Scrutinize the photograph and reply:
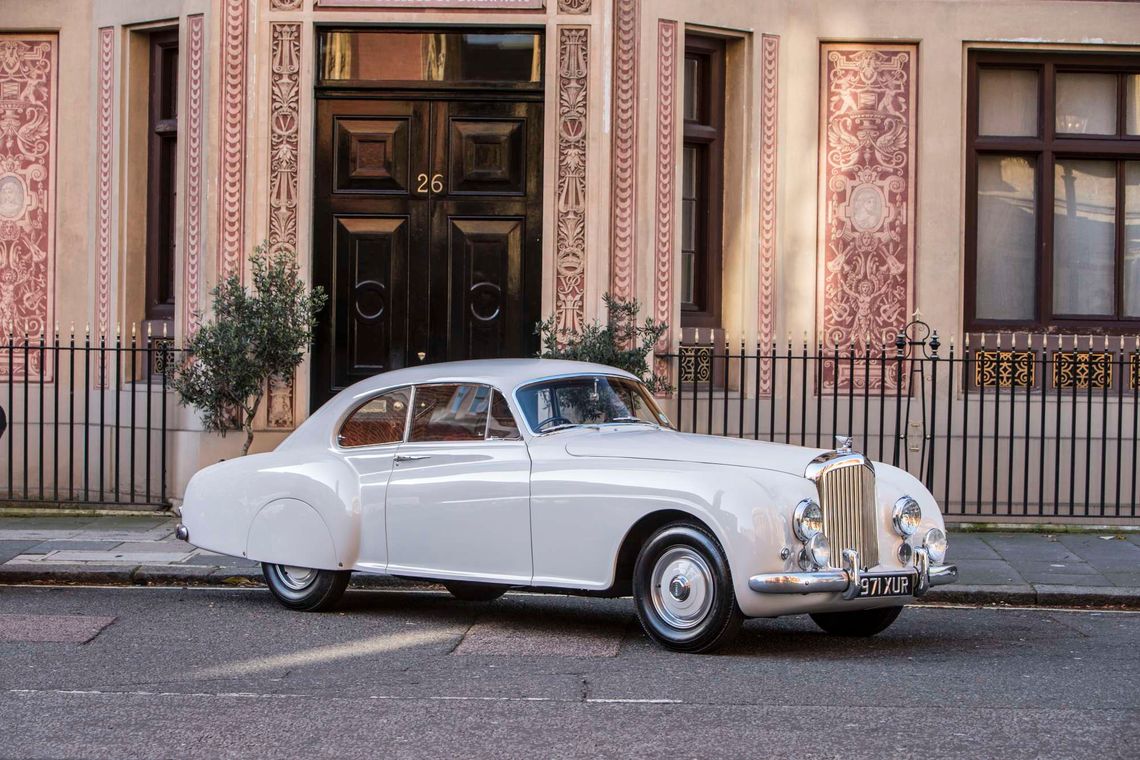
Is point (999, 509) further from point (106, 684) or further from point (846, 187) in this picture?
point (106, 684)

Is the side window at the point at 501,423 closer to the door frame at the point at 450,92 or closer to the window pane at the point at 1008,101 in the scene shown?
the door frame at the point at 450,92

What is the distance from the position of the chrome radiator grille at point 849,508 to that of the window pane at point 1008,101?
837cm

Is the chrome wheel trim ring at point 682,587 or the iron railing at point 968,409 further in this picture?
the iron railing at point 968,409

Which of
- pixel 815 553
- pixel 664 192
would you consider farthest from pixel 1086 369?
pixel 815 553

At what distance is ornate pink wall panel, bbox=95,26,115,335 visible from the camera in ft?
51.2

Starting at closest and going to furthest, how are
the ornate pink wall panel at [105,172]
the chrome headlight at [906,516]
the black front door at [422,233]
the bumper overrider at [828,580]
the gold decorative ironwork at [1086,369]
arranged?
the bumper overrider at [828,580] < the chrome headlight at [906,516] < the black front door at [422,233] < the gold decorative ironwork at [1086,369] < the ornate pink wall panel at [105,172]

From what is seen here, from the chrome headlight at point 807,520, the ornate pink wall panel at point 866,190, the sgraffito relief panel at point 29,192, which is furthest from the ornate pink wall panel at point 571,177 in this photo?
the chrome headlight at point 807,520

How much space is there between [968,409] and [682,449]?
7.50 metres

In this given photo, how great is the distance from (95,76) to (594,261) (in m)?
5.59

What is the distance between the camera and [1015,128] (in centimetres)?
1578

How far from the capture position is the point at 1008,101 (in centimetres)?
1580

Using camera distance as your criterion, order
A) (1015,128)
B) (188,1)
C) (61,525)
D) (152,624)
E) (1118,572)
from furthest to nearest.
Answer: (1015,128)
(188,1)
(61,525)
(1118,572)
(152,624)

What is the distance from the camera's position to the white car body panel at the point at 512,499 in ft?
26.3

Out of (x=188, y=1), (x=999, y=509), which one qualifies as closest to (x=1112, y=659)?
(x=999, y=509)
